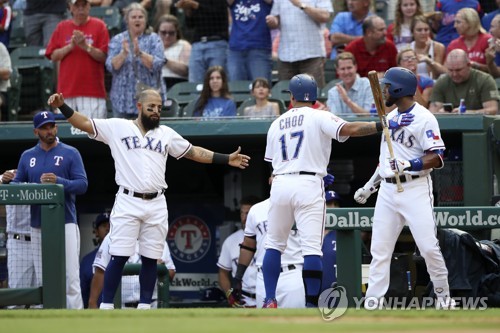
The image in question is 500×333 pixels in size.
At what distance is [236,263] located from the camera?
35.7 feet

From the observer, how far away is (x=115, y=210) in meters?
8.41

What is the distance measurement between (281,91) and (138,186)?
3481 mm

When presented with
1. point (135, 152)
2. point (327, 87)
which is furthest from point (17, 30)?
point (135, 152)

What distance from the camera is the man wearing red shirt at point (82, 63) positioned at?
1131cm

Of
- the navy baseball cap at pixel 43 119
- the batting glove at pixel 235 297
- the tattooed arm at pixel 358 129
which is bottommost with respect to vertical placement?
the batting glove at pixel 235 297

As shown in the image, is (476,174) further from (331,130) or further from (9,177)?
(9,177)

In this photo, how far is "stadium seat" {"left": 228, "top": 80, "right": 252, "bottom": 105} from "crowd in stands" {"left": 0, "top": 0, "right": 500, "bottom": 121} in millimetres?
60

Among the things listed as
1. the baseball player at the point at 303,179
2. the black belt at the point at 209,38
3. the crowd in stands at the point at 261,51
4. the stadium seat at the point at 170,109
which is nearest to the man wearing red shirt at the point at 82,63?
the crowd in stands at the point at 261,51

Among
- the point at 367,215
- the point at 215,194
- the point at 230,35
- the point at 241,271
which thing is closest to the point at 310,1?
the point at 230,35

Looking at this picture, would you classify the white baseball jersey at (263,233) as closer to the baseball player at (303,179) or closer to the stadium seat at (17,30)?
the baseball player at (303,179)

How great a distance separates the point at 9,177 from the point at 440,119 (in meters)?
3.88

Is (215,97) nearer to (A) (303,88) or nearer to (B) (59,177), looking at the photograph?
(B) (59,177)

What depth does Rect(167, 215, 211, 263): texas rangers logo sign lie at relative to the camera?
1198cm

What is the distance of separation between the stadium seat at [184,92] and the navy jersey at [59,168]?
7.91 feet
